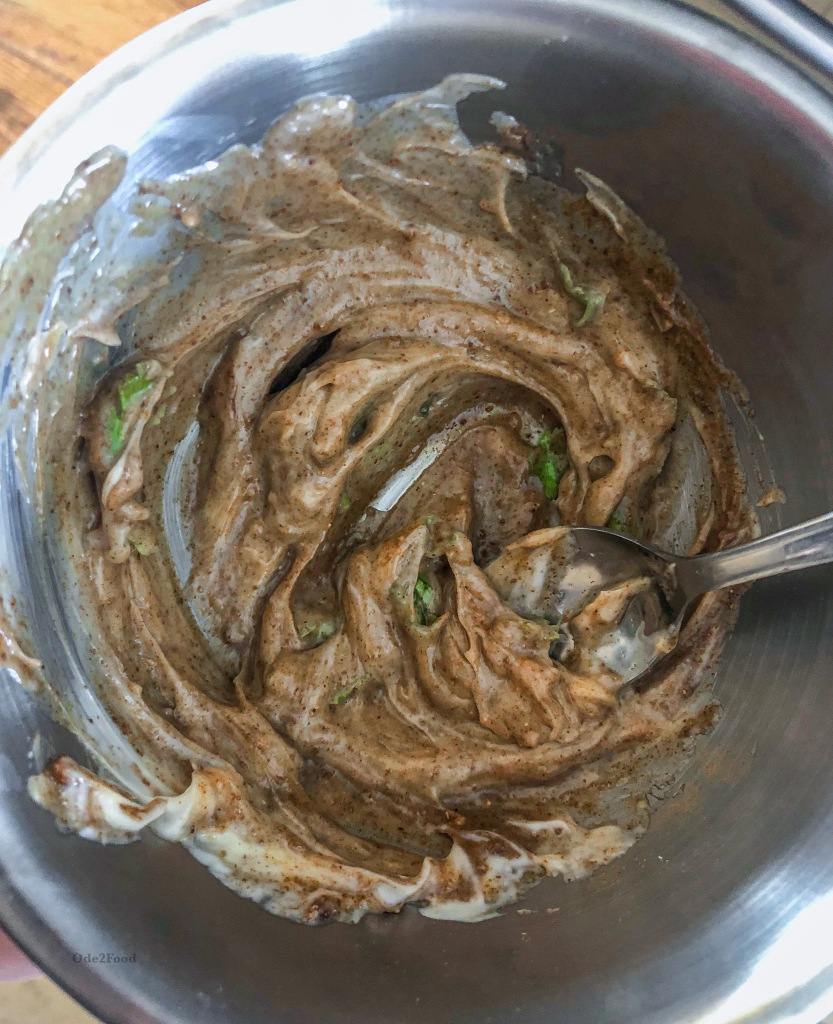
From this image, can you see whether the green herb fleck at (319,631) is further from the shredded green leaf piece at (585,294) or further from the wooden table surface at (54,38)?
the wooden table surface at (54,38)

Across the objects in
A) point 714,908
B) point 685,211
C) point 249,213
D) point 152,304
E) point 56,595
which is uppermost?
point 685,211

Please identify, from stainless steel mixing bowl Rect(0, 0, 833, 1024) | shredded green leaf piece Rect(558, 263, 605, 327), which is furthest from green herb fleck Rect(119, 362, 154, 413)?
shredded green leaf piece Rect(558, 263, 605, 327)

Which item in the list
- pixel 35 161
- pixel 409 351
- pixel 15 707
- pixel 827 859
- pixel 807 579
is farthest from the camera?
pixel 409 351

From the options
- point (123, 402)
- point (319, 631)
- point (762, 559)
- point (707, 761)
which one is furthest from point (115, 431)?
point (707, 761)

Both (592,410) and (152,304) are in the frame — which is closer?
(152,304)

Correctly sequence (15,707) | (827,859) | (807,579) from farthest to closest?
(807,579)
(827,859)
(15,707)

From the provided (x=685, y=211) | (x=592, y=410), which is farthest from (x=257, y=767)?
(x=685, y=211)

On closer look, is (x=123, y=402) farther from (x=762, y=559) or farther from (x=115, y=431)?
(x=762, y=559)

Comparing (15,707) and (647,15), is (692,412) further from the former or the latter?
(15,707)
